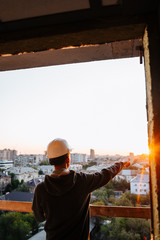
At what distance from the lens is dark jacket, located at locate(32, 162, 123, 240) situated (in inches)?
45.6

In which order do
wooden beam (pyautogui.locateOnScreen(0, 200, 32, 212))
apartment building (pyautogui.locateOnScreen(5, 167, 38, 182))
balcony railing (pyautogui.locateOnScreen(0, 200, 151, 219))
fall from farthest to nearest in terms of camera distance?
1. apartment building (pyautogui.locateOnScreen(5, 167, 38, 182))
2. wooden beam (pyautogui.locateOnScreen(0, 200, 32, 212))
3. balcony railing (pyautogui.locateOnScreen(0, 200, 151, 219))

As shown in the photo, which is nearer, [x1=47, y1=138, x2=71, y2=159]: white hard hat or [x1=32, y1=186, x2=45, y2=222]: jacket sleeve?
[x1=32, y1=186, x2=45, y2=222]: jacket sleeve

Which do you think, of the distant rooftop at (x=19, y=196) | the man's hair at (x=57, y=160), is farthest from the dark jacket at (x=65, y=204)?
the distant rooftop at (x=19, y=196)

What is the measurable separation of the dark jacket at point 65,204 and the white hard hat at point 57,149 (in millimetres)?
169

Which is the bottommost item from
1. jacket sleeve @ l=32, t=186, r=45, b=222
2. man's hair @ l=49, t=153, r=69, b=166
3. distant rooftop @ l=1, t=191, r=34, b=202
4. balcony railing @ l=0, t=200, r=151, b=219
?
distant rooftop @ l=1, t=191, r=34, b=202

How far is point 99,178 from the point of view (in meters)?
1.30

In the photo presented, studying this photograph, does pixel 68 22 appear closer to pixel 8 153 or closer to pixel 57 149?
pixel 57 149

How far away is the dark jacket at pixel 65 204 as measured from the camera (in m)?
1.16

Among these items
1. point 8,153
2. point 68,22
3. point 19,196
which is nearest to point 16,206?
point 19,196

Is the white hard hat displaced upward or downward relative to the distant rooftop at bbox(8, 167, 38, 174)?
upward

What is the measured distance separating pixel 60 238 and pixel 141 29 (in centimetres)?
144

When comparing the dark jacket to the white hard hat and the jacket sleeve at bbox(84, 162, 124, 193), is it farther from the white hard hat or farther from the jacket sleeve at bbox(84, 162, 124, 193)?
the white hard hat

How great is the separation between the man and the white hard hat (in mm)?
53

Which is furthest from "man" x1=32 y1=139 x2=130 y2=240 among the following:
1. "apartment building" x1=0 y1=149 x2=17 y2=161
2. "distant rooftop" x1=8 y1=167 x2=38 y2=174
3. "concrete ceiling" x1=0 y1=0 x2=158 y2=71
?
"apartment building" x1=0 y1=149 x2=17 y2=161
